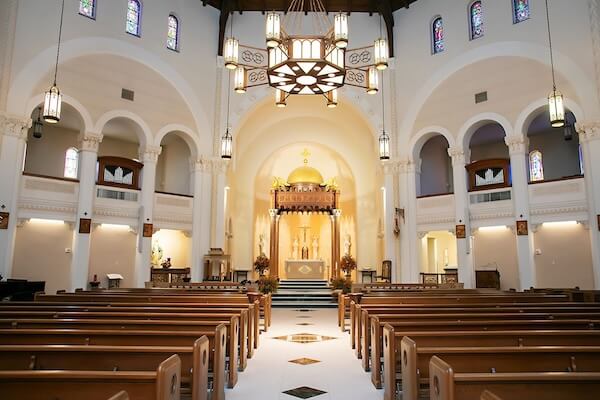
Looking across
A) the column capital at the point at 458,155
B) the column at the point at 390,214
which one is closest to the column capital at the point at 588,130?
the column capital at the point at 458,155

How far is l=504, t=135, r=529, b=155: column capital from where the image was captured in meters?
14.7

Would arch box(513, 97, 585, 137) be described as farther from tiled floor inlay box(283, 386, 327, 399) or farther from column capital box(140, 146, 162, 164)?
column capital box(140, 146, 162, 164)

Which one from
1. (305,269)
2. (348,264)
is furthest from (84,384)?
(305,269)

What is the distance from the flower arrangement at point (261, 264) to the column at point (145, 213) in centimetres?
634

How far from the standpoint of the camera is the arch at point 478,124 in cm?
1504

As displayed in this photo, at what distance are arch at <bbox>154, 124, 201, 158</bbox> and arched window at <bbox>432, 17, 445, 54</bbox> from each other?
9991mm

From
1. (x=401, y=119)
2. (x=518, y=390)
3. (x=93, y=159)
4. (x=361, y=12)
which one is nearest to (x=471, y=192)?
(x=401, y=119)

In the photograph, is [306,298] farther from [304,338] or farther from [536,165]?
[536,165]

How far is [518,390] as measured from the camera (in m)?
2.33

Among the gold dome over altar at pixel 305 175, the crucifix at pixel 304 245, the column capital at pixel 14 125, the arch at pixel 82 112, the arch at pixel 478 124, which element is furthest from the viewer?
the crucifix at pixel 304 245

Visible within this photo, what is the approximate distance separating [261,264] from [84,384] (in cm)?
1858

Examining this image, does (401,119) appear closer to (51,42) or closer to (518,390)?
(51,42)

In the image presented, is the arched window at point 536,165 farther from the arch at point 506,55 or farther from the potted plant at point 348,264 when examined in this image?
the potted plant at point 348,264

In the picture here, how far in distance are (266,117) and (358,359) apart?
15964mm
